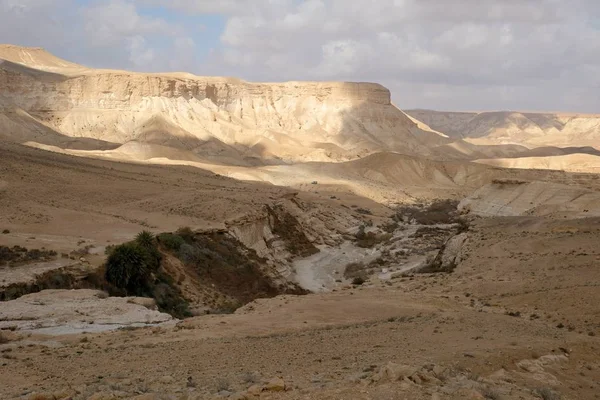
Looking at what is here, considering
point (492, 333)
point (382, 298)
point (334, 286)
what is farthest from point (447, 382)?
point (334, 286)

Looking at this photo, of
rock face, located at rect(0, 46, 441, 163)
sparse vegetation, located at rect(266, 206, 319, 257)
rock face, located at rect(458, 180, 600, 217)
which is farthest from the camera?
rock face, located at rect(0, 46, 441, 163)

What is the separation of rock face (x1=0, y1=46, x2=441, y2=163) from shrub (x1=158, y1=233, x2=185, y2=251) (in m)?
55.0

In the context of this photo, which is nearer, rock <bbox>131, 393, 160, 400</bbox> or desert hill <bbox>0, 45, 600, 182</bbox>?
rock <bbox>131, 393, 160, 400</bbox>

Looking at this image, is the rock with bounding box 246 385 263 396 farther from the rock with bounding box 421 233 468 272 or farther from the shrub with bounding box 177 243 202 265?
the rock with bounding box 421 233 468 272

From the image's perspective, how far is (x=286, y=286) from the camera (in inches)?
1104

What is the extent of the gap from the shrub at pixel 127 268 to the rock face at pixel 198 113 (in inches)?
2320

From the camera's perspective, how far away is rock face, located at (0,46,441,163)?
89.7 m

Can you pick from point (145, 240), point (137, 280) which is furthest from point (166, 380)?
point (145, 240)

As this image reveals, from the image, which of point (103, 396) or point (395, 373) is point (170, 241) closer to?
point (103, 396)

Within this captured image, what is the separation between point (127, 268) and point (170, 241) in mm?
4614

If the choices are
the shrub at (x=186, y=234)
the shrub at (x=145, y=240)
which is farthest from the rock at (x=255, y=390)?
the shrub at (x=186, y=234)

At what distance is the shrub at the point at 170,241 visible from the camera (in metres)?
25.1

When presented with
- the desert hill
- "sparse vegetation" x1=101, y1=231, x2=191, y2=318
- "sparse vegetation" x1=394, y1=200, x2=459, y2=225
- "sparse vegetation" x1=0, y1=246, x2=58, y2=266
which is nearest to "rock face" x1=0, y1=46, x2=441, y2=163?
the desert hill

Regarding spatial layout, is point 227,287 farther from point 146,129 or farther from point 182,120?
point 182,120
